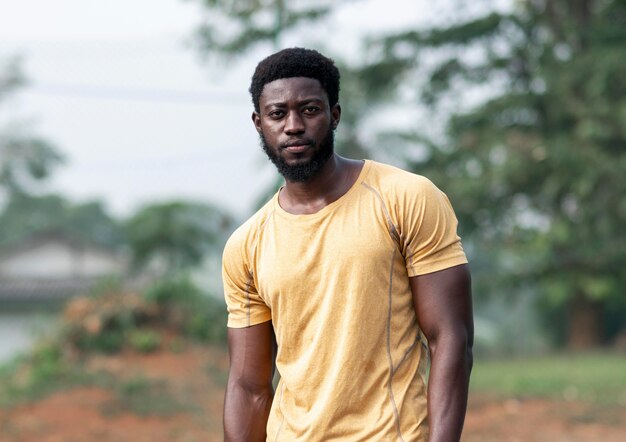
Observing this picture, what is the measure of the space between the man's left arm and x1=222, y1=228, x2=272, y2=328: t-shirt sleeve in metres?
0.48

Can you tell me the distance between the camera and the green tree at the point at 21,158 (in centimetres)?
1758

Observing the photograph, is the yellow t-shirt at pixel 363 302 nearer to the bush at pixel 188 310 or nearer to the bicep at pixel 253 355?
the bicep at pixel 253 355

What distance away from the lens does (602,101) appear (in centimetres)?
1473

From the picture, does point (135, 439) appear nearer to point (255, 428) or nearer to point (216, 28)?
point (255, 428)

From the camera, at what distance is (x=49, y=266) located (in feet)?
70.8

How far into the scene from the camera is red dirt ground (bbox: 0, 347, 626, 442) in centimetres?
865

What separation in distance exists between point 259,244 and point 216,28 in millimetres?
12009

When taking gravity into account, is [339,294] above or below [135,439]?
above

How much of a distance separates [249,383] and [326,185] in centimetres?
62

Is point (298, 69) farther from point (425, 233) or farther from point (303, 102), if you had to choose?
point (425, 233)

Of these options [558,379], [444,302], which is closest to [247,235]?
[444,302]

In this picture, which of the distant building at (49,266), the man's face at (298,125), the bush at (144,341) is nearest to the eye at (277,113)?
the man's face at (298,125)

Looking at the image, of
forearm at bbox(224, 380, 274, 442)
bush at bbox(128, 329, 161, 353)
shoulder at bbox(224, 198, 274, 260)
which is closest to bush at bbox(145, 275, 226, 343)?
bush at bbox(128, 329, 161, 353)

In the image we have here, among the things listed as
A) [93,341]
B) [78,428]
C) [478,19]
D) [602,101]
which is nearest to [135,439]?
[78,428]
